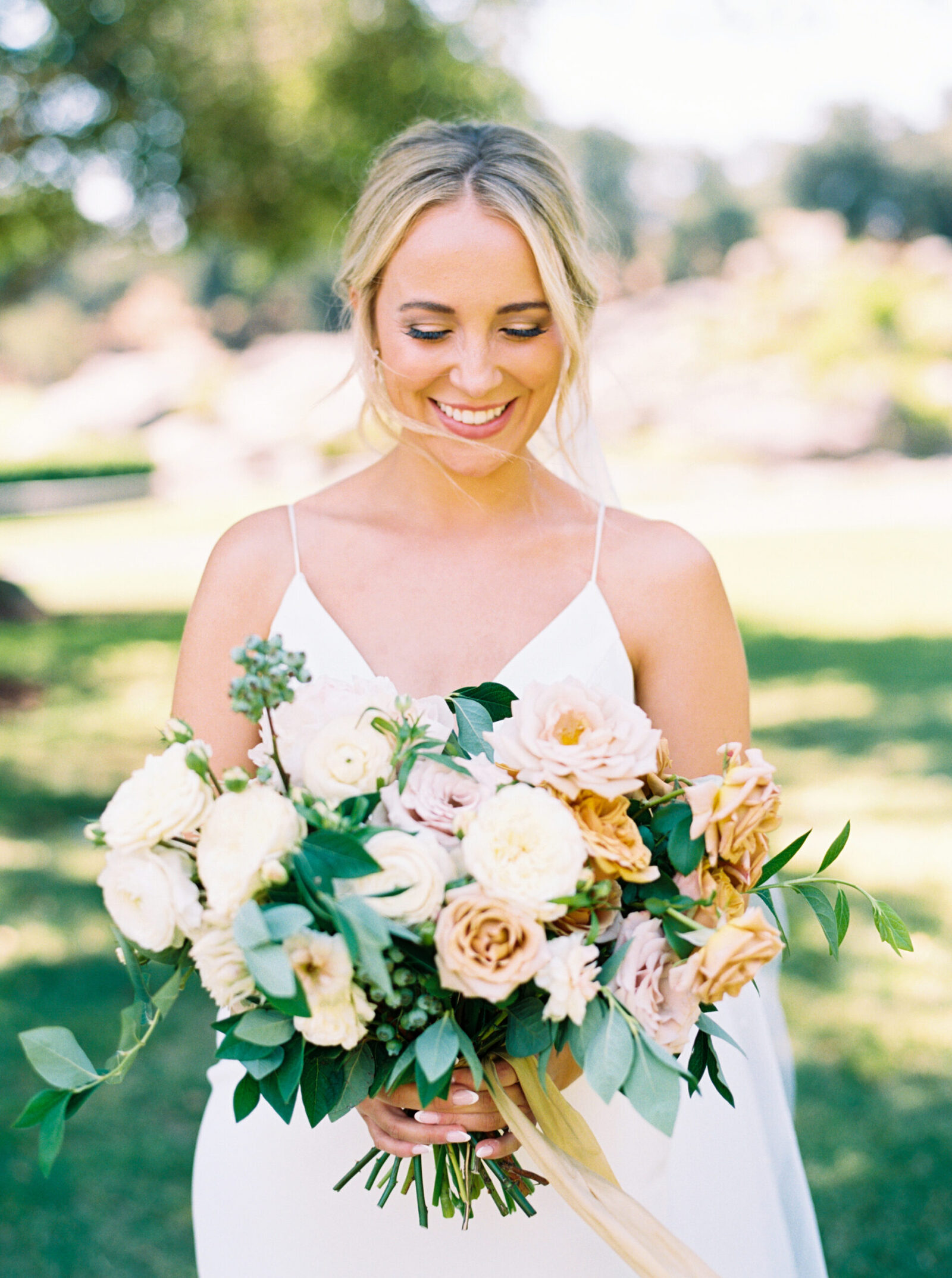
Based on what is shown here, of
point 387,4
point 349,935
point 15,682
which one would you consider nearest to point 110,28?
point 387,4

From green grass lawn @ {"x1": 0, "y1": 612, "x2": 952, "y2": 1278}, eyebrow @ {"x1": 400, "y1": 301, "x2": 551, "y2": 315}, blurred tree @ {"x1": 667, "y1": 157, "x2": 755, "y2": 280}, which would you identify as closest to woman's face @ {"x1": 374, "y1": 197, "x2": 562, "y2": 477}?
eyebrow @ {"x1": 400, "y1": 301, "x2": 551, "y2": 315}

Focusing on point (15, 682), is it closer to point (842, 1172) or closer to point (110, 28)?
point (110, 28)

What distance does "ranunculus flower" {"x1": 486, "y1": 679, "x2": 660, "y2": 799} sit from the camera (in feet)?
4.95

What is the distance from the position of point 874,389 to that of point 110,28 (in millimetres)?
17765

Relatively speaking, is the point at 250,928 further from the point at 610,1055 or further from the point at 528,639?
the point at 528,639

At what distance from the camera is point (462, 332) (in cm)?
229

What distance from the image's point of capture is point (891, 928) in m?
1.73

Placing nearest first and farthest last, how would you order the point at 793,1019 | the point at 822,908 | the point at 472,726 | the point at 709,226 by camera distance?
the point at 472,726
the point at 822,908
the point at 793,1019
the point at 709,226

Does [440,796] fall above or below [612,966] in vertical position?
above

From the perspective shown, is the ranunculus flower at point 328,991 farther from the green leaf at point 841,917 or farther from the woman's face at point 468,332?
the woman's face at point 468,332

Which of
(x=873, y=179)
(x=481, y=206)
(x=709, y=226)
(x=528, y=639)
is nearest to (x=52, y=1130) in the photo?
(x=528, y=639)

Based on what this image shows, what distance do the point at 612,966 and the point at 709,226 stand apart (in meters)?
32.3

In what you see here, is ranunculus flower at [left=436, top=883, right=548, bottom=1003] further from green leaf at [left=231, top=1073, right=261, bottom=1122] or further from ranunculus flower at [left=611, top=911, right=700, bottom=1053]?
green leaf at [left=231, top=1073, right=261, bottom=1122]

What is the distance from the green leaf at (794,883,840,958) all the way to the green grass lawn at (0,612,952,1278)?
7.16 feet
